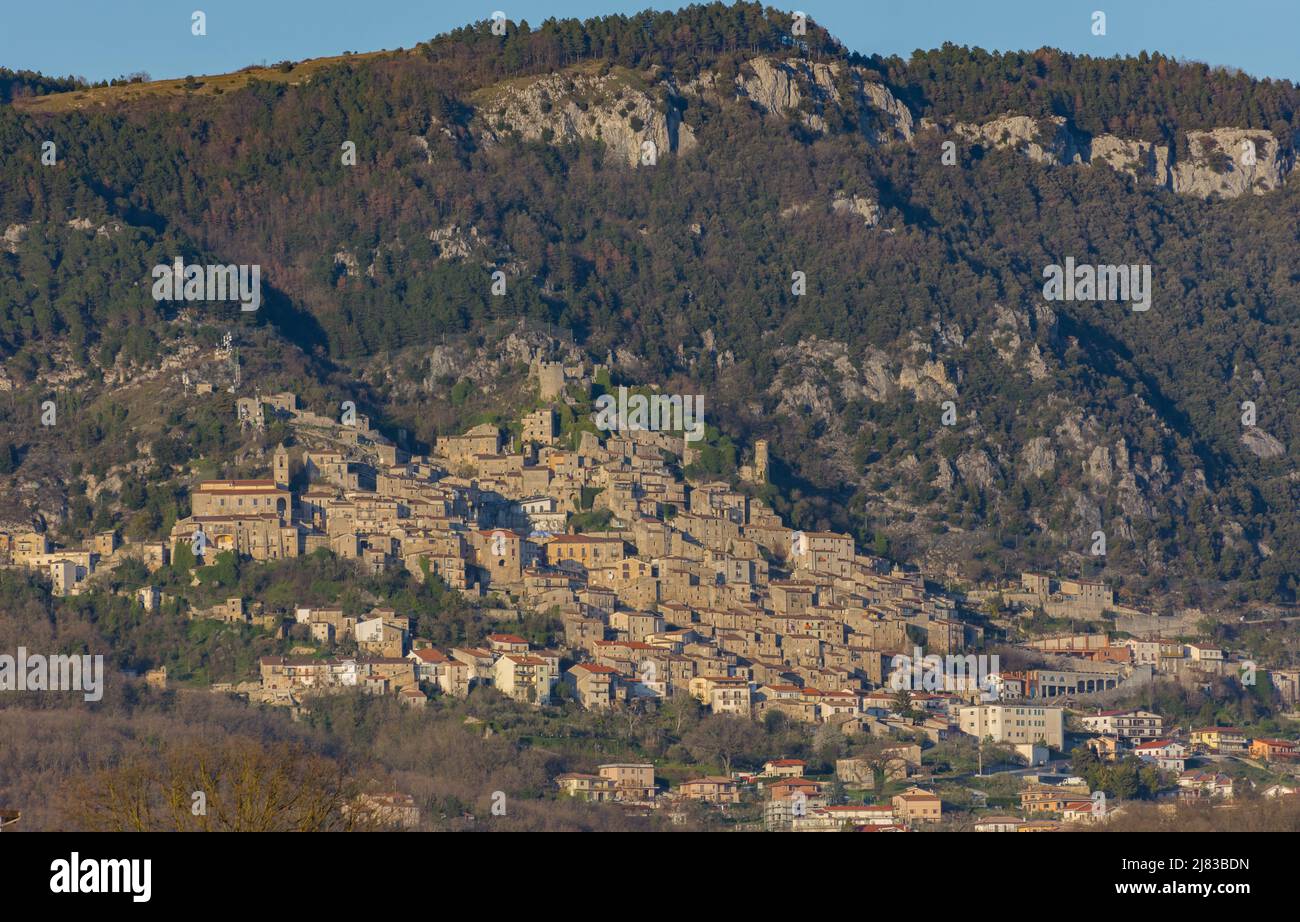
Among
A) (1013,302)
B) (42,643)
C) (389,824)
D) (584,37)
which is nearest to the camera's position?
(389,824)

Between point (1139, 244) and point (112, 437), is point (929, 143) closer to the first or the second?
point (1139, 244)

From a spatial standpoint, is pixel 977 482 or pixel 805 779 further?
pixel 977 482

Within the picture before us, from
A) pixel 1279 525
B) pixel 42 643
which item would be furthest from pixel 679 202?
pixel 42 643
